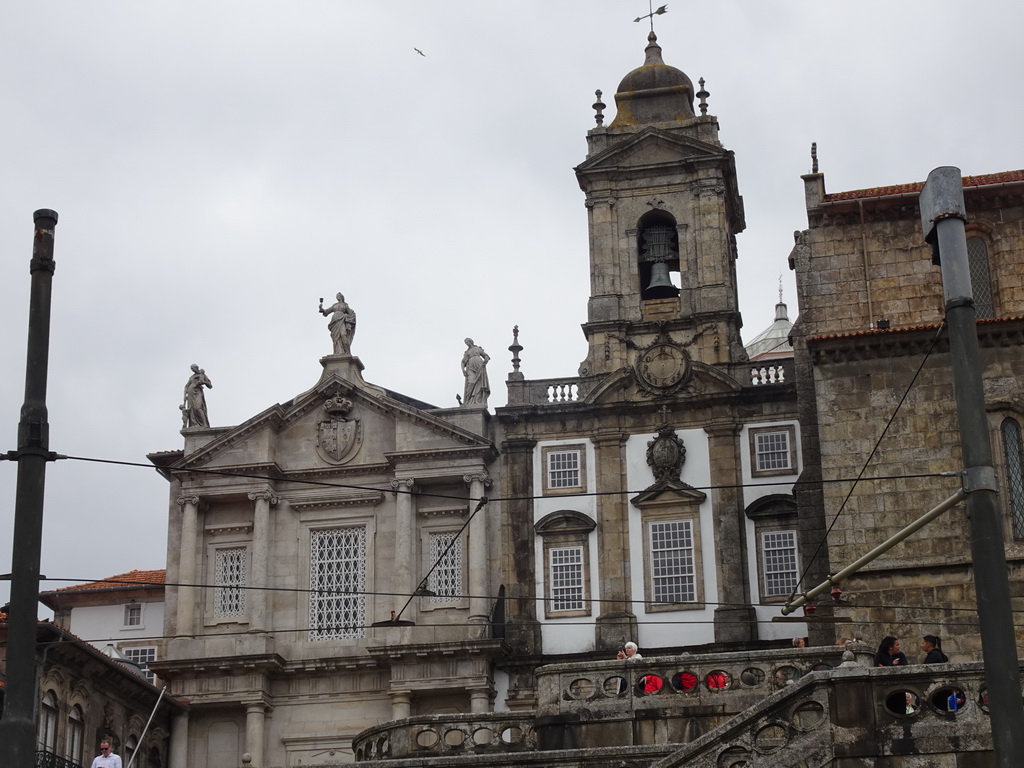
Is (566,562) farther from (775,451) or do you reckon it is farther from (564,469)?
(775,451)

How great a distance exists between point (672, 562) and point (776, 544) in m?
2.33

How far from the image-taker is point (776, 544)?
37438mm

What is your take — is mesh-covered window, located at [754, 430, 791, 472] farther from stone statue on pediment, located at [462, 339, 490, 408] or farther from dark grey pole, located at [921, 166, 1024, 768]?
dark grey pole, located at [921, 166, 1024, 768]

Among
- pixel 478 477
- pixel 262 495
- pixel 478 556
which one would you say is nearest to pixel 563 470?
pixel 478 477

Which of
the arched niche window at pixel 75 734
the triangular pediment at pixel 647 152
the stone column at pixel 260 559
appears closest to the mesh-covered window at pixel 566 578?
the stone column at pixel 260 559

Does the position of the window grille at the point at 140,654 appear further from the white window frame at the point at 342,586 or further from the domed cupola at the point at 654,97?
the domed cupola at the point at 654,97

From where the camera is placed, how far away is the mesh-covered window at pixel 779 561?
122ft

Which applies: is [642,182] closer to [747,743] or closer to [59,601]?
[59,601]

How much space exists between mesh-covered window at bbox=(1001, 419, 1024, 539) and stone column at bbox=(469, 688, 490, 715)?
12.7 m

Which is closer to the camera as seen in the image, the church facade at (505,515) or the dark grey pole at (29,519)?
the dark grey pole at (29,519)

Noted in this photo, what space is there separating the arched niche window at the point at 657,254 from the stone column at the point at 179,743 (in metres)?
14.5

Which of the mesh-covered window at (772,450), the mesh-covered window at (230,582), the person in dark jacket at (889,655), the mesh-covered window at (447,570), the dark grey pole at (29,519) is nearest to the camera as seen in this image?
the dark grey pole at (29,519)

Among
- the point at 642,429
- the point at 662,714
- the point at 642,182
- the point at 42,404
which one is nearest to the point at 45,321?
the point at 42,404

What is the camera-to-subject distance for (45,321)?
42.0 feet
